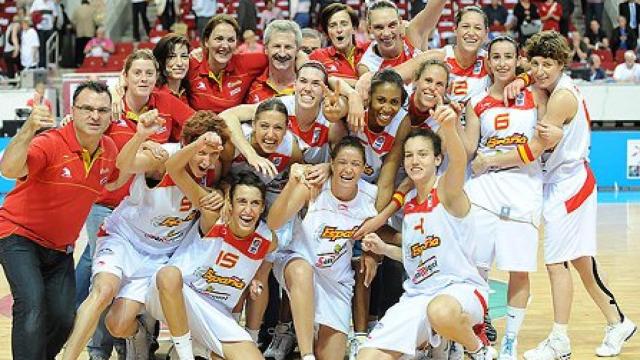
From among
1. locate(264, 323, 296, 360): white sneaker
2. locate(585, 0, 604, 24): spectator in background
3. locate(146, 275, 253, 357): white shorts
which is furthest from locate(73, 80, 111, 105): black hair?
locate(585, 0, 604, 24): spectator in background

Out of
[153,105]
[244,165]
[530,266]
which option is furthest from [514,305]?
[153,105]

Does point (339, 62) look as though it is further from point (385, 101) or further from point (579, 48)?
point (579, 48)

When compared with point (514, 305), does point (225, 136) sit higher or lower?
higher

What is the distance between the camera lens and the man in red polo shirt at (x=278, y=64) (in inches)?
253

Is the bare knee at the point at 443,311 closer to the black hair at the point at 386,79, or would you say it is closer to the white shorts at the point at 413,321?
the white shorts at the point at 413,321

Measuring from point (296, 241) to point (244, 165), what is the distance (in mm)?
537

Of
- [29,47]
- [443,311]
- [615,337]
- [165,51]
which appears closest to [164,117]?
[165,51]

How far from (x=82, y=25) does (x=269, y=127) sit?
14.0 meters

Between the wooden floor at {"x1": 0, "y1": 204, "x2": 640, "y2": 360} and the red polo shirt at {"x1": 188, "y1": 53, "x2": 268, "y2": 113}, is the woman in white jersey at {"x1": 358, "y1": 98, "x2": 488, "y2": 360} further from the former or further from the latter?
the red polo shirt at {"x1": 188, "y1": 53, "x2": 268, "y2": 113}

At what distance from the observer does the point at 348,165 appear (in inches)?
234

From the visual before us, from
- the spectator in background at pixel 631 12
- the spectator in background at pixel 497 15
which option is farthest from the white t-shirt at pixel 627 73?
the spectator in background at pixel 497 15

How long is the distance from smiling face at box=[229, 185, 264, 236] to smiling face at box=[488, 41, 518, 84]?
1662 millimetres

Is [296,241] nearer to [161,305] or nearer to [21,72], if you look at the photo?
[161,305]

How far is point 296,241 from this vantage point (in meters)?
6.12
